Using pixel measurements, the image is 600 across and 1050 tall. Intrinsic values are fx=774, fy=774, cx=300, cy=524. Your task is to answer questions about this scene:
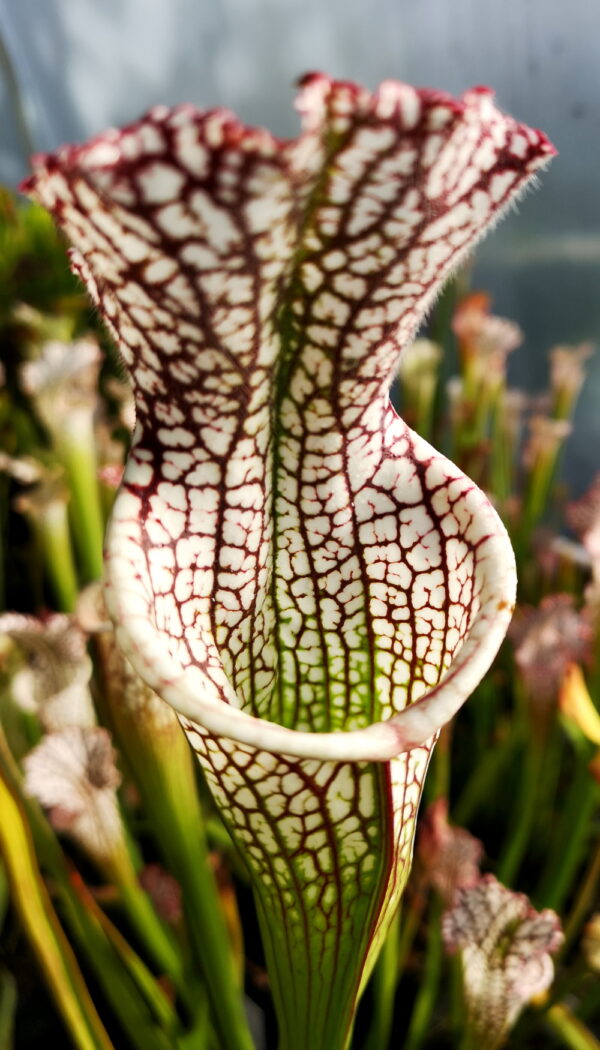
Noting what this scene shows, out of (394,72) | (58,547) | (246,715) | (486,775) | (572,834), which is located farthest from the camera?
(394,72)

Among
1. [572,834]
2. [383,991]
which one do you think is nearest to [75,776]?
[383,991]

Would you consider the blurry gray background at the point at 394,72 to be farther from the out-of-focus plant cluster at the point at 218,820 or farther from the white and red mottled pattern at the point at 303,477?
the white and red mottled pattern at the point at 303,477

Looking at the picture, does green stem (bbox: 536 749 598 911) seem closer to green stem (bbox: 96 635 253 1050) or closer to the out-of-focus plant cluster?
the out-of-focus plant cluster

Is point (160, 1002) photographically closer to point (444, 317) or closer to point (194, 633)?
point (194, 633)

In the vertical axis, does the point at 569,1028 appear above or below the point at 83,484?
below

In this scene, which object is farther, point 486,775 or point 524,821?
point 486,775

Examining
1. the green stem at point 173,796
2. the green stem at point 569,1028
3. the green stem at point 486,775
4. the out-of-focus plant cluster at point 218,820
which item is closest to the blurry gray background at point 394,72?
the out-of-focus plant cluster at point 218,820

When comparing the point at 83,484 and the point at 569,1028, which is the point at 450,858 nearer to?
the point at 569,1028
